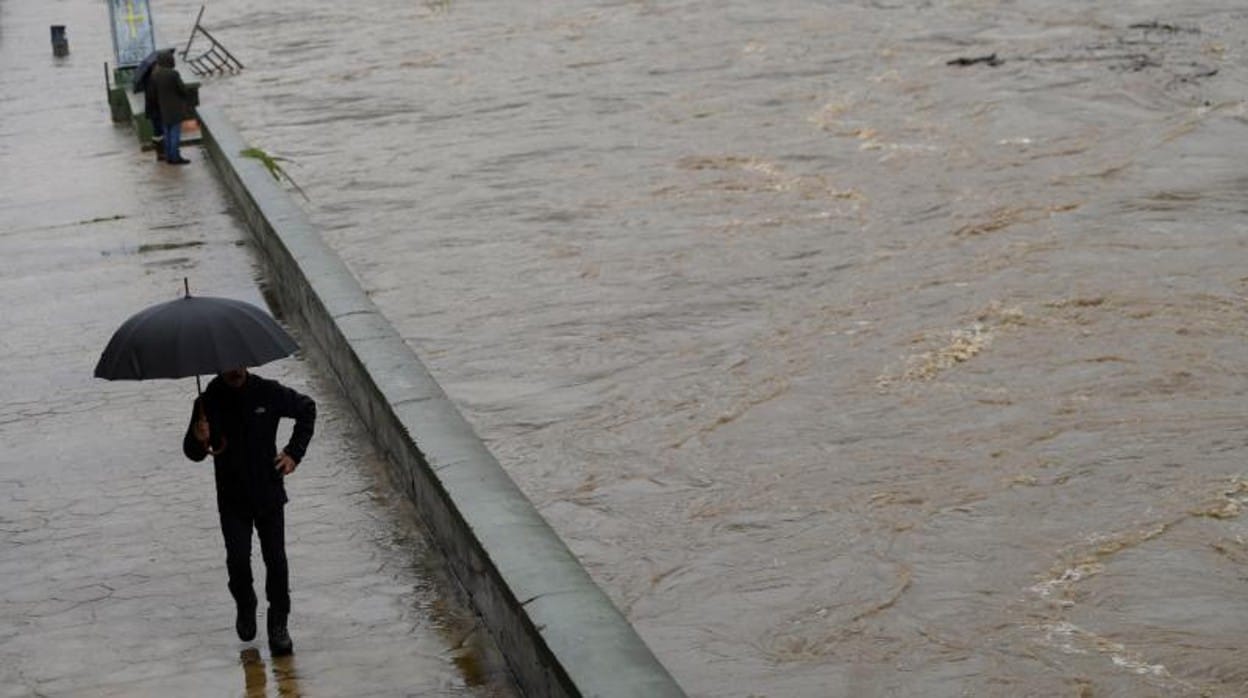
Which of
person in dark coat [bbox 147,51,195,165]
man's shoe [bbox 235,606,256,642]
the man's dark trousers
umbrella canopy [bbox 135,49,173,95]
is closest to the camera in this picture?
the man's dark trousers

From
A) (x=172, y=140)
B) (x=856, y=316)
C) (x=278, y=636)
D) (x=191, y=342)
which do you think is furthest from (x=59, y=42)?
(x=191, y=342)

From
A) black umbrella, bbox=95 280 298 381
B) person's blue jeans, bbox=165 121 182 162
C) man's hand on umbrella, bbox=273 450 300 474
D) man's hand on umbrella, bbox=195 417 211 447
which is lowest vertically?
person's blue jeans, bbox=165 121 182 162

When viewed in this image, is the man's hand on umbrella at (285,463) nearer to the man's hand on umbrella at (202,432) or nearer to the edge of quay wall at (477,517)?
the man's hand on umbrella at (202,432)

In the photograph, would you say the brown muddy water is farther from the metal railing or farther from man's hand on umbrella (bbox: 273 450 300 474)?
man's hand on umbrella (bbox: 273 450 300 474)

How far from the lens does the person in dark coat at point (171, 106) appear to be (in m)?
21.3

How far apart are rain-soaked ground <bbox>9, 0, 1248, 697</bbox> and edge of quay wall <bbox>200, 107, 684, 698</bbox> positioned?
1.09 meters

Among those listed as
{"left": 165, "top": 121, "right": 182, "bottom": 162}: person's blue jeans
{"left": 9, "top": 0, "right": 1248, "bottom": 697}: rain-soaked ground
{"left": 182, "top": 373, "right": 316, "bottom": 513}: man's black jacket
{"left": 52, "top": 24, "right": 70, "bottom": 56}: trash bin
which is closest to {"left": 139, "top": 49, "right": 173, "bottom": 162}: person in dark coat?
{"left": 165, "top": 121, "right": 182, "bottom": 162}: person's blue jeans

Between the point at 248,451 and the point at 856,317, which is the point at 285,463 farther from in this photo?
the point at 856,317

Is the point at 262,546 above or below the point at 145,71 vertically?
above

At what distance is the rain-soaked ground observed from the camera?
10234mm

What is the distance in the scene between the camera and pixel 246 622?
344 inches

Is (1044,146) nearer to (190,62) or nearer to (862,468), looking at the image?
(862,468)

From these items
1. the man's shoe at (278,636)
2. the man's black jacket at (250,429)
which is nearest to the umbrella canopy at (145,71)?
the man's shoe at (278,636)

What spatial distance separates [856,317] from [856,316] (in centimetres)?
4
